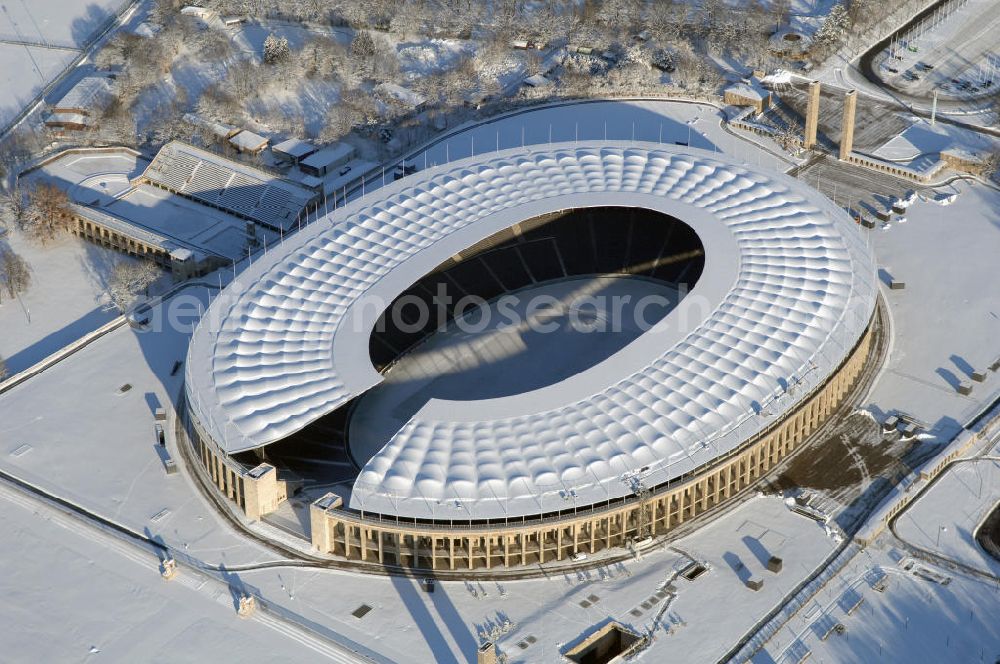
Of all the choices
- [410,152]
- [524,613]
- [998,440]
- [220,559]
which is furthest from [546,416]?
[410,152]

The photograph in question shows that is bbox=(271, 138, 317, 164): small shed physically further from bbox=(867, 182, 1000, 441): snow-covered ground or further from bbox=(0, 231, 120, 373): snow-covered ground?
bbox=(867, 182, 1000, 441): snow-covered ground

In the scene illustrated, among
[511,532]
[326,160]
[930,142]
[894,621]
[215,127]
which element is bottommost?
[894,621]

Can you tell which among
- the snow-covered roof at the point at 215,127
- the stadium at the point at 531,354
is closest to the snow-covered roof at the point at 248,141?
the snow-covered roof at the point at 215,127

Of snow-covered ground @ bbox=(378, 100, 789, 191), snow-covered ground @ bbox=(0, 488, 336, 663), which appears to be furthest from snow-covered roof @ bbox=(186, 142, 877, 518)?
snow-covered ground @ bbox=(378, 100, 789, 191)

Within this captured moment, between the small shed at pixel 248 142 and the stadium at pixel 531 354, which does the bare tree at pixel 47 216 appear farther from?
the stadium at pixel 531 354

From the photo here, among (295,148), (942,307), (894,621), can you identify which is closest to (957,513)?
(894,621)

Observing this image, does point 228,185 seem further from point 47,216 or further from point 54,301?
point 54,301
